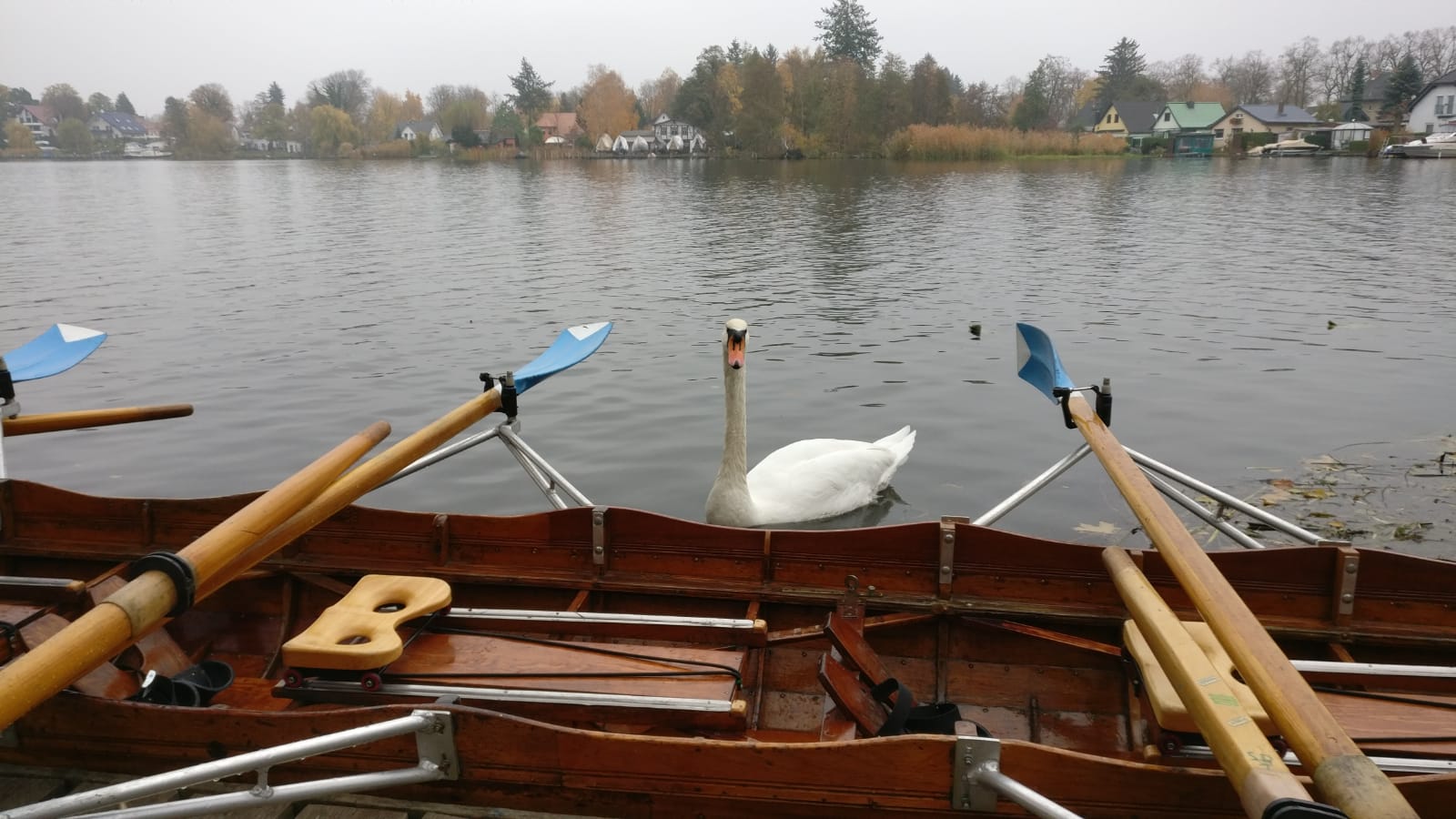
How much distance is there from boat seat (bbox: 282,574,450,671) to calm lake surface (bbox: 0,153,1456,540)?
4.46 m

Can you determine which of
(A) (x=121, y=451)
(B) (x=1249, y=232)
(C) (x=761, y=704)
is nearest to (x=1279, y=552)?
(C) (x=761, y=704)

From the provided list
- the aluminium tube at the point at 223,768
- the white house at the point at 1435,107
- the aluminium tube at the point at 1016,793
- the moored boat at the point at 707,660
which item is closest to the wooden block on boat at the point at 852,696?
the moored boat at the point at 707,660

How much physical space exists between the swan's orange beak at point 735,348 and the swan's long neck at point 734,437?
82 mm

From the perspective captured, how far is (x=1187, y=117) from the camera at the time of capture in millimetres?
99000

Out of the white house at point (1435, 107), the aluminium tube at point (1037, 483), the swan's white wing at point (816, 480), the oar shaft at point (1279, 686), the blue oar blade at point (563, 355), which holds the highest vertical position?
the white house at point (1435, 107)

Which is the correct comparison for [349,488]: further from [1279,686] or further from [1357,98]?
[1357,98]

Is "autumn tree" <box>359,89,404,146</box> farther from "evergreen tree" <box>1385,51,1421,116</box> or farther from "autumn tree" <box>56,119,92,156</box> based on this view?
"evergreen tree" <box>1385,51,1421,116</box>

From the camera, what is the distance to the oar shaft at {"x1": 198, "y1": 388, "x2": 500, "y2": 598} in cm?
407

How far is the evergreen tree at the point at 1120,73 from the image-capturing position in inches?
4771

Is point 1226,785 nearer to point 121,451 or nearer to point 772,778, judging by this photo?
point 772,778

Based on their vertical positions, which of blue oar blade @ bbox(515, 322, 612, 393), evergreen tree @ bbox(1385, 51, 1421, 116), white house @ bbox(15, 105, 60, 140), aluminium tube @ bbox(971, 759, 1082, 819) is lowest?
aluminium tube @ bbox(971, 759, 1082, 819)

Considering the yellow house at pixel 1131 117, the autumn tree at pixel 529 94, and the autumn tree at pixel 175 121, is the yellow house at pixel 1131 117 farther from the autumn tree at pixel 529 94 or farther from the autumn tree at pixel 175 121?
the autumn tree at pixel 175 121

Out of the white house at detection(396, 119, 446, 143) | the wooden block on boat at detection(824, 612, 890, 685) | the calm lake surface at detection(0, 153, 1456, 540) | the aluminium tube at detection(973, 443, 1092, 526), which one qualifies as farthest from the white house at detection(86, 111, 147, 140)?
the wooden block on boat at detection(824, 612, 890, 685)

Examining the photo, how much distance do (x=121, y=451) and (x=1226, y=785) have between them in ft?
39.5
